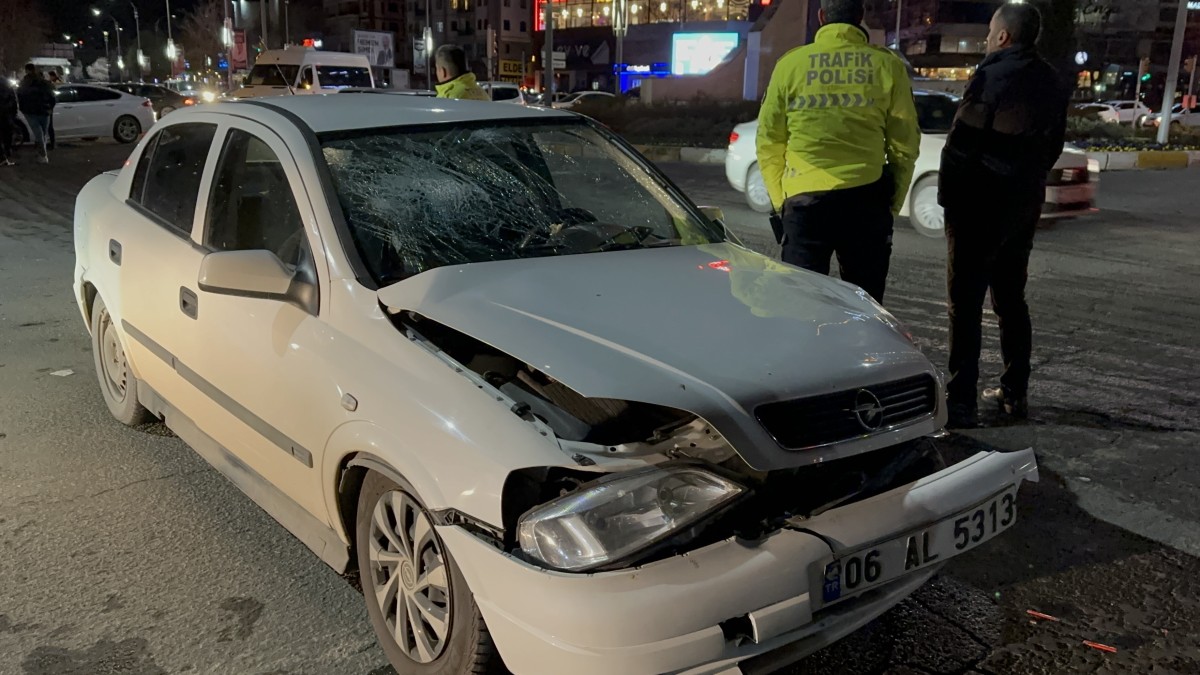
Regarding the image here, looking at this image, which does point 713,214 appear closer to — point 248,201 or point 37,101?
point 248,201

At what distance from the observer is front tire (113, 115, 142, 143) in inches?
855

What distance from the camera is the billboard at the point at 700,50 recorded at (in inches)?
1905

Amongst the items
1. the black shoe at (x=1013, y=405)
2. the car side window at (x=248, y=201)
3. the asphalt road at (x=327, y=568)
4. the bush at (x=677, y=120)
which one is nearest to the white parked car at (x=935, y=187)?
the asphalt road at (x=327, y=568)

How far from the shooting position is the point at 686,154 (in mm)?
20109

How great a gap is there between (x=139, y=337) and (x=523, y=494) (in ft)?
8.19

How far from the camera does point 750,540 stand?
2.15m

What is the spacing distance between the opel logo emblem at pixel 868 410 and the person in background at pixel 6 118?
Result: 59.5 feet

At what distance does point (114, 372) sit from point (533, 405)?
3071mm

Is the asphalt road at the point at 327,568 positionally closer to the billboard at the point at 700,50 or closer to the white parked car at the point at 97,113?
the white parked car at the point at 97,113

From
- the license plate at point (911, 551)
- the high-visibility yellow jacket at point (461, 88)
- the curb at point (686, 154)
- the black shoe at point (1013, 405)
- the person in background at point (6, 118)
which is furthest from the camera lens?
the curb at point (686, 154)

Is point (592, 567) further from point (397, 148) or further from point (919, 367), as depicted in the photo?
point (397, 148)

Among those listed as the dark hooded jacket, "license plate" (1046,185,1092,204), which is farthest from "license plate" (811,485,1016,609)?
"license plate" (1046,185,1092,204)

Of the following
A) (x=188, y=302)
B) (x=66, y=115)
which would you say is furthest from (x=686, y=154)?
(x=188, y=302)

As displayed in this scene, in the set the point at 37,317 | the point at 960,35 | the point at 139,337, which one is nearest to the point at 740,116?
the point at 37,317
